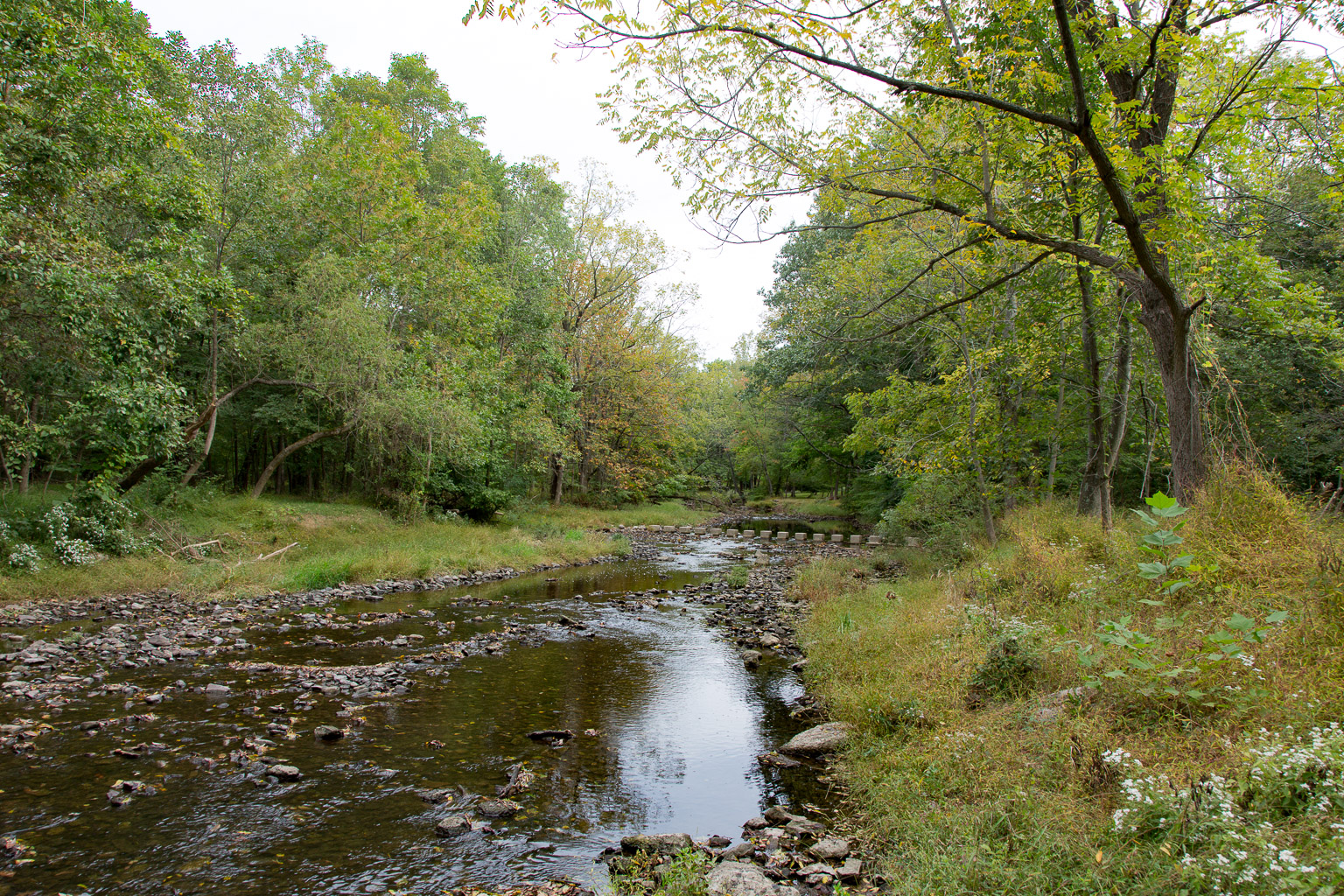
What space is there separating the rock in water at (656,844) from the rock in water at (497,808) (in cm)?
105

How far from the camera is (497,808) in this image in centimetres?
569

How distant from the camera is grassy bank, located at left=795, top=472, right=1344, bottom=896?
353cm

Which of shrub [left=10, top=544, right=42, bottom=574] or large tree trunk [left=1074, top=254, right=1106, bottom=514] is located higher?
large tree trunk [left=1074, top=254, right=1106, bottom=514]

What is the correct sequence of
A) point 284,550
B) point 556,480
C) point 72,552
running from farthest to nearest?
point 556,480, point 284,550, point 72,552

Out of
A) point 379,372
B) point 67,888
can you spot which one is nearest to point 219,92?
point 379,372

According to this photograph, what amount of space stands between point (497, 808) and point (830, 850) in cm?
276

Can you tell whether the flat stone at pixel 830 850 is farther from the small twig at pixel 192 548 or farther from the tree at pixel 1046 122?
the small twig at pixel 192 548

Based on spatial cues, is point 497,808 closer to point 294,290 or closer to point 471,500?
point 294,290

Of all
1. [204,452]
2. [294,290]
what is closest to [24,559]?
[204,452]

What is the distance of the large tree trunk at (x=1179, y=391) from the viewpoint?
7.88 meters

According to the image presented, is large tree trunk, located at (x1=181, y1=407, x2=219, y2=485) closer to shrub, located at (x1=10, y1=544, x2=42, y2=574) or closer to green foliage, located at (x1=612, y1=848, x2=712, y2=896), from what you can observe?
shrub, located at (x1=10, y1=544, x2=42, y2=574)

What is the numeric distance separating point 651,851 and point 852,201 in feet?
26.9

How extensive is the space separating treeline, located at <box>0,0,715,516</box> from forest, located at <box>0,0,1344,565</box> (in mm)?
110

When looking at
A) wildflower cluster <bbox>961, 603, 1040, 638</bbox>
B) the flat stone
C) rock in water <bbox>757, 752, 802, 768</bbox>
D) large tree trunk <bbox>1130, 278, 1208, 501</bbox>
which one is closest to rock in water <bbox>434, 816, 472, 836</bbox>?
the flat stone
